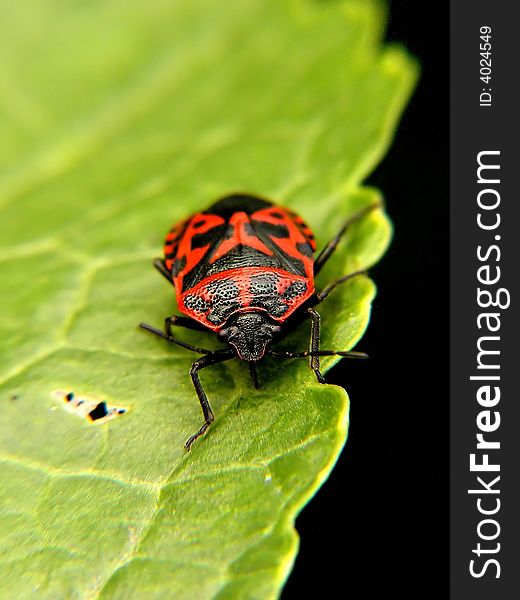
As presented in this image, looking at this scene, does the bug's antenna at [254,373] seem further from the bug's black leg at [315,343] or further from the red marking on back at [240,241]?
the red marking on back at [240,241]

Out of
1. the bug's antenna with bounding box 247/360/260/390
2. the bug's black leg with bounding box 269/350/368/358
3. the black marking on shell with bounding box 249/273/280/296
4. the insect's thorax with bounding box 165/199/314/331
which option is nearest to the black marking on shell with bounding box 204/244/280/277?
the insect's thorax with bounding box 165/199/314/331

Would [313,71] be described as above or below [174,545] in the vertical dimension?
above

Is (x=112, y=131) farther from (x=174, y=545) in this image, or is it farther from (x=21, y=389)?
(x=174, y=545)

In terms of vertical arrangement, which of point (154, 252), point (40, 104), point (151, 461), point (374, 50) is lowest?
point (151, 461)

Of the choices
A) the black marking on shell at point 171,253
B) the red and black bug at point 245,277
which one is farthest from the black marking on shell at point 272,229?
the black marking on shell at point 171,253

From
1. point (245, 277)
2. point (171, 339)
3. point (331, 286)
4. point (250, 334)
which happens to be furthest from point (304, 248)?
point (171, 339)

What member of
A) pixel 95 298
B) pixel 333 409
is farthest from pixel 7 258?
pixel 333 409

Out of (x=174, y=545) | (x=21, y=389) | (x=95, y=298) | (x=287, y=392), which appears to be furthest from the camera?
(x=95, y=298)
